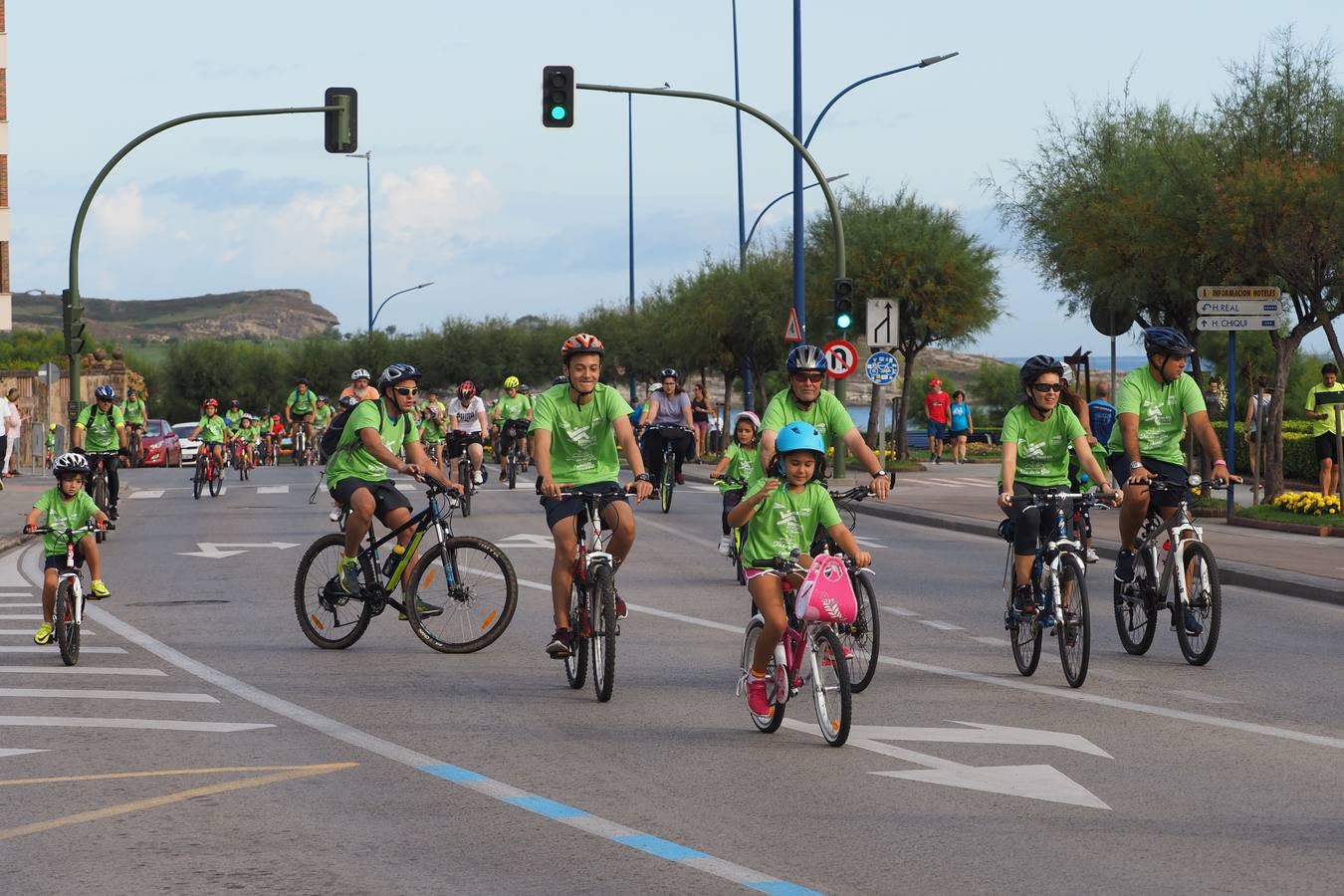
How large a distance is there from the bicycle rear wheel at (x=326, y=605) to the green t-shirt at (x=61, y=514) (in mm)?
1366

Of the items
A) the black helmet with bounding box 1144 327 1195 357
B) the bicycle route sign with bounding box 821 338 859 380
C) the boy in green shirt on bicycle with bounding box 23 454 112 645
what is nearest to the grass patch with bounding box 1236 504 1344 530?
the bicycle route sign with bounding box 821 338 859 380

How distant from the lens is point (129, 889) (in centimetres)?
628

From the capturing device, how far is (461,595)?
493 inches

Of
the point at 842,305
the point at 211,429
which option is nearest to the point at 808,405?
the point at 842,305

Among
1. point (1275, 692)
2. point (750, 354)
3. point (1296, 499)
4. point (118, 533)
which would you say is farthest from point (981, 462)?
point (1275, 692)

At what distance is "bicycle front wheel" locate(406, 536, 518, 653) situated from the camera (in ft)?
40.4

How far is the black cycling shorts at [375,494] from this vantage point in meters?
12.9

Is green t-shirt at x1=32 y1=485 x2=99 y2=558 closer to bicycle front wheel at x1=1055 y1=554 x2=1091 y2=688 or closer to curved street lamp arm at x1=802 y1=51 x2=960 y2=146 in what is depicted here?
bicycle front wheel at x1=1055 y1=554 x2=1091 y2=688

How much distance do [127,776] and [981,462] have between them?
38.5 meters

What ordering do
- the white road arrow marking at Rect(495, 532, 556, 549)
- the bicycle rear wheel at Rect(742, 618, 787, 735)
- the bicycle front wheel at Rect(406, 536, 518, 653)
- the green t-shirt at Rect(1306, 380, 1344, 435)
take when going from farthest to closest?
1. the green t-shirt at Rect(1306, 380, 1344, 435)
2. the white road arrow marking at Rect(495, 532, 556, 549)
3. the bicycle front wheel at Rect(406, 536, 518, 653)
4. the bicycle rear wheel at Rect(742, 618, 787, 735)

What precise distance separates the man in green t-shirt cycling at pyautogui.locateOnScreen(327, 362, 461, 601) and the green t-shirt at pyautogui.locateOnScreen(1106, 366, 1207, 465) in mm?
4281

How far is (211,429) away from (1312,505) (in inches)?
671

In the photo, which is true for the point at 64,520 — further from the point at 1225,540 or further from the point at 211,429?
the point at 211,429

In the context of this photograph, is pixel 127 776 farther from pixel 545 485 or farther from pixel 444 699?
pixel 545 485
